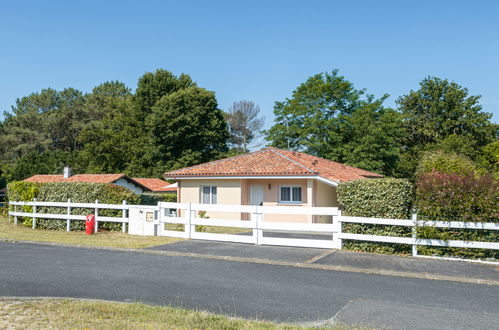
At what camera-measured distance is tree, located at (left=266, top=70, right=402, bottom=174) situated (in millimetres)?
37406

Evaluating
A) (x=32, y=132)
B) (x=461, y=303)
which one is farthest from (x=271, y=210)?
(x=32, y=132)

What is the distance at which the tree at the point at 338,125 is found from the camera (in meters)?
37.4

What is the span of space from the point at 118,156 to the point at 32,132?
23.3m

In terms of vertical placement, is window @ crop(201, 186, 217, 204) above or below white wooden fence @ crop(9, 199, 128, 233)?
above

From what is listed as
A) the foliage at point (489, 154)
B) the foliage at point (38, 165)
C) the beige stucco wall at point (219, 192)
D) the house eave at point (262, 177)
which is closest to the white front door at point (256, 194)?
the beige stucco wall at point (219, 192)

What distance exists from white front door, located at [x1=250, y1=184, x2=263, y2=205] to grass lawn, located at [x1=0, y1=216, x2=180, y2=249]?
361 inches

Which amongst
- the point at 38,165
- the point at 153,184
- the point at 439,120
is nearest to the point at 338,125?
the point at 439,120

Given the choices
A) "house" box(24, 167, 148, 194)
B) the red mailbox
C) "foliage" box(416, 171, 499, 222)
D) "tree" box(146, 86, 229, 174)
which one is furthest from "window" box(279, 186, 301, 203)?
"tree" box(146, 86, 229, 174)

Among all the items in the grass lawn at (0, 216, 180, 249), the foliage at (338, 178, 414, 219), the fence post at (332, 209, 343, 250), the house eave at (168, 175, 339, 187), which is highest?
the house eave at (168, 175, 339, 187)

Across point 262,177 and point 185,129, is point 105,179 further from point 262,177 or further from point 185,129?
point 262,177

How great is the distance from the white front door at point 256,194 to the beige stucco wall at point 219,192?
816 millimetres

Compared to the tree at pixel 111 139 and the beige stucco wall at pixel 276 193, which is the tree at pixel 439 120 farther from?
the tree at pixel 111 139

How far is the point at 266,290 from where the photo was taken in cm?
805

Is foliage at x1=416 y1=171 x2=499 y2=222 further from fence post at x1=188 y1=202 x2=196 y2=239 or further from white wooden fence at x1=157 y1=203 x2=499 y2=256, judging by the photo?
fence post at x1=188 y1=202 x2=196 y2=239
